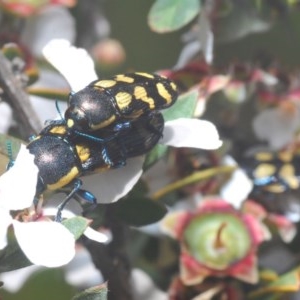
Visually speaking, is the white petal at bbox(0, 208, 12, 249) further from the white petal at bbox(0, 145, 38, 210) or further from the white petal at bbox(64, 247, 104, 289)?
the white petal at bbox(64, 247, 104, 289)

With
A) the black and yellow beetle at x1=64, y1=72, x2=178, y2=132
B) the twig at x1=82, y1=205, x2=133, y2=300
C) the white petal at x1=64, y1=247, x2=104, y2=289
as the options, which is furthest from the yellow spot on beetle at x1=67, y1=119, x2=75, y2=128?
the white petal at x1=64, y1=247, x2=104, y2=289

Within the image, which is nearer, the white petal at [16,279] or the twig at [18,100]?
the twig at [18,100]

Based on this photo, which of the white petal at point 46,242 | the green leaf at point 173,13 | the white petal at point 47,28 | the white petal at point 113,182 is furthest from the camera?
the white petal at point 47,28

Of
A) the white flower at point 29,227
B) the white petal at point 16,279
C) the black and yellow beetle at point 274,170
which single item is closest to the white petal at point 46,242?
the white flower at point 29,227

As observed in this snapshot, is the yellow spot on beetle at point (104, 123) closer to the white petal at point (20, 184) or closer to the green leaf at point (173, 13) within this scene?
the white petal at point (20, 184)

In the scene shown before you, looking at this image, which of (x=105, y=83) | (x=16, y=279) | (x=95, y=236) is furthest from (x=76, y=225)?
(x=16, y=279)

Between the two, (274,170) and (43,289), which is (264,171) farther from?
(43,289)
